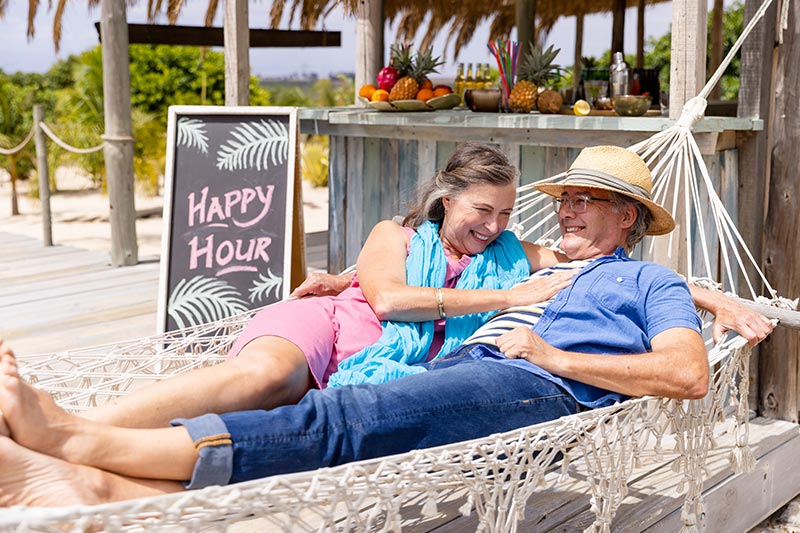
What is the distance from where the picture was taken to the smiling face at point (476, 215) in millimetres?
2260

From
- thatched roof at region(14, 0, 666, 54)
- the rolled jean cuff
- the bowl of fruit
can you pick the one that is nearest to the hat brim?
the rolled jean cuff

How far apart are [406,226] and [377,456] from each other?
0.94m

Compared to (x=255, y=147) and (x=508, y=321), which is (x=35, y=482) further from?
(x=255, y=147)

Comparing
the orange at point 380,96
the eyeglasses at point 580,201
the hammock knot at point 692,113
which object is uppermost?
the orange at point 380,96

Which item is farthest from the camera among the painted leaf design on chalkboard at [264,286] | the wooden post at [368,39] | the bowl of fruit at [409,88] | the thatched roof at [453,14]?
the thatched roof at [453,14]

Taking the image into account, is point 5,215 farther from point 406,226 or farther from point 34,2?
point 406,226

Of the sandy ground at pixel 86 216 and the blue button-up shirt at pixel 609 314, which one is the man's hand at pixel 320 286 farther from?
the sandy ground at pixel 86 216

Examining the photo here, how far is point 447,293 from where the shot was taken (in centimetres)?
213

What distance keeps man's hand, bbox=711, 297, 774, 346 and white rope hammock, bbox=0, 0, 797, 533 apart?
31mm

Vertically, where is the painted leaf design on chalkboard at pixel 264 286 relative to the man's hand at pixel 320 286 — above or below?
below

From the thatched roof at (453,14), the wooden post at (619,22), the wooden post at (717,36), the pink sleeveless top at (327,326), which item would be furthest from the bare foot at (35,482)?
the wooden post at (619,22)

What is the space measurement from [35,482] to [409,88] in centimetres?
271

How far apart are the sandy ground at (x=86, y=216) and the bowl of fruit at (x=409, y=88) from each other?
14.9ft

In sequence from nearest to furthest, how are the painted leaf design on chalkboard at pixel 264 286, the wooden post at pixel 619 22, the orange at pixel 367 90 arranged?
the painted leaf design on chalkboard at pixel 264 286
the orange at pixel 367 90
the wooden post at pixel 619 22
